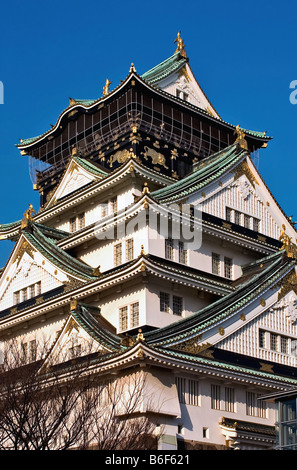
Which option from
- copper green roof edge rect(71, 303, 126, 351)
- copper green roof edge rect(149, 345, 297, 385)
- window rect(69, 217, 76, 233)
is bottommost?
copper green roof edge rect(149, 345, 297, 385)

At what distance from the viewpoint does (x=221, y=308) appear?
41.6 meters

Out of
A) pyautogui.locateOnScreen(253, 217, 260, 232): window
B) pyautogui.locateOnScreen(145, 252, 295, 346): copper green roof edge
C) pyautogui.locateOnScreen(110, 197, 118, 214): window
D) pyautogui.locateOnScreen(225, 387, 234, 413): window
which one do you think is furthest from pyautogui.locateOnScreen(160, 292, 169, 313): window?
pyautogui.locateOnScreen(253, 217, 260, 232): window

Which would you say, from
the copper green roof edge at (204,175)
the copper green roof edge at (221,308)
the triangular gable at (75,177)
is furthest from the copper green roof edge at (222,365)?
the triangular gable at (75,177)

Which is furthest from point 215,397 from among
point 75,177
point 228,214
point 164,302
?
point 75,177

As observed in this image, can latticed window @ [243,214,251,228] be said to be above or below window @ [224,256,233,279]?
above

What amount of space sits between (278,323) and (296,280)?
2.92 m

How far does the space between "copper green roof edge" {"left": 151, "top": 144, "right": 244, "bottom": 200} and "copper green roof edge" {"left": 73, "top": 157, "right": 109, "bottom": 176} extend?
17.6 ft

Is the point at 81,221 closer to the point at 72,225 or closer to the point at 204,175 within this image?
the point at 72,225

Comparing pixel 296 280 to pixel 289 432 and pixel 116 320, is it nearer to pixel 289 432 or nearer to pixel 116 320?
pixel 116 320

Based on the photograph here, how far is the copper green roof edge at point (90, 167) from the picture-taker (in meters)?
51.8

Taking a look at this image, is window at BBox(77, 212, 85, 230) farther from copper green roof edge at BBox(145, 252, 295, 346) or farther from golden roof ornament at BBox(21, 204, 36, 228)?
copper green roof edge at BBox(145, 252, 295, 346)

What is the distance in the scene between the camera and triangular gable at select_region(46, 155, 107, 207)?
52328 mm

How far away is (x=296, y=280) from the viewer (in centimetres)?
4522

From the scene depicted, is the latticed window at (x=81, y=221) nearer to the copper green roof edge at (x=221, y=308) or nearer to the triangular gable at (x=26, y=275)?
the triangular gable at (x=26, y=275)
